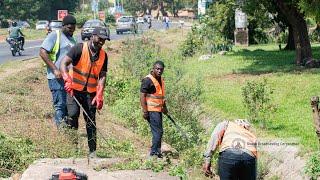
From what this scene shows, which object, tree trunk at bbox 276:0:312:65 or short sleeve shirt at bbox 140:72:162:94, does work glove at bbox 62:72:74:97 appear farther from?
tree trunk at bbox 276:0:312:65

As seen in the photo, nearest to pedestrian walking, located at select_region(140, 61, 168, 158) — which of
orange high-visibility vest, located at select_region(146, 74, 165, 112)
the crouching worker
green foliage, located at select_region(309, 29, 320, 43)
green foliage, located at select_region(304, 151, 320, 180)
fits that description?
orange high-visibility vest, located at select_region(146, 74, 165, 112)

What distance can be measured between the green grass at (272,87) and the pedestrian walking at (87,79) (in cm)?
348

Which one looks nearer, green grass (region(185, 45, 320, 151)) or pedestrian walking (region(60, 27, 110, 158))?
pedestrian walking (region(60, 27, 110, 158))

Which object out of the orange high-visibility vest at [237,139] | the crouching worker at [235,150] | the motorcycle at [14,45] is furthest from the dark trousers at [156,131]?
the motorcycle at [14,45]

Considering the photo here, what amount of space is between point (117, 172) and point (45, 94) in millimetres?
8361

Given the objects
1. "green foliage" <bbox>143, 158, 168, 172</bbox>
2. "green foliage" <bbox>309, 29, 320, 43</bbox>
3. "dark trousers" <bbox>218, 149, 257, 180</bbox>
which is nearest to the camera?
"dark trousers" <bbox>218, 149, 257, 180</bbox>

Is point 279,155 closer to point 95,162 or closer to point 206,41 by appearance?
point 95,162

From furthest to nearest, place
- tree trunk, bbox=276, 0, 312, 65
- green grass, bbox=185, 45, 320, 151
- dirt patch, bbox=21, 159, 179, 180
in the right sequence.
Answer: tree trunk, bbox=276, 0, 312, 65
green grass, bbox=185, 45, 320, 151
dirt patch, bbox=21, 159, 179, 180

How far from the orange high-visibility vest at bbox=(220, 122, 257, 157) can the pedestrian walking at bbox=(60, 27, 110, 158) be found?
6.74 ft

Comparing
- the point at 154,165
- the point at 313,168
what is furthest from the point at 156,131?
the point at 313,168

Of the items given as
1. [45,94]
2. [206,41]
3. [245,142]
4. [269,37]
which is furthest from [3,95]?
[269,37]

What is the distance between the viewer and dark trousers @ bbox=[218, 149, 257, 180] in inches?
261

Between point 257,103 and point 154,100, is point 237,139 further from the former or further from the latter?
point 257,103

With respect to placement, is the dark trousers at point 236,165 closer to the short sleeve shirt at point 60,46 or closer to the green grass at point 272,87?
the short sleeve shirt at point 60,46
